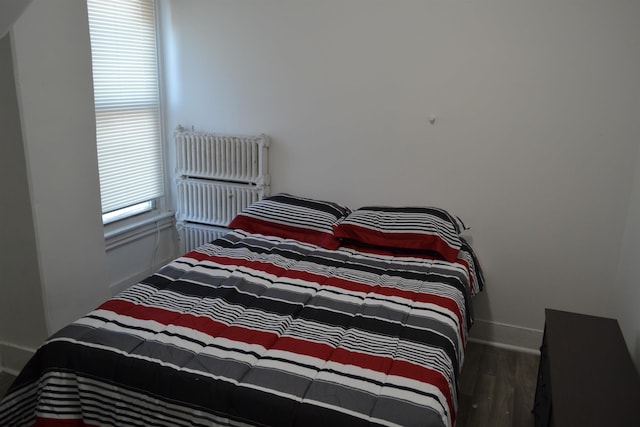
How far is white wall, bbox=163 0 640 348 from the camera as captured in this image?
111 inches

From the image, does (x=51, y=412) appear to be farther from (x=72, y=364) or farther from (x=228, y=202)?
(x=228, y=202)

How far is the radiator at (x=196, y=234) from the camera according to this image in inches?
152

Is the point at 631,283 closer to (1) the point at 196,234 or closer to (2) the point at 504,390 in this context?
(2) the point at 504,390

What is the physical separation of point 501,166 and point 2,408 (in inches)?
106

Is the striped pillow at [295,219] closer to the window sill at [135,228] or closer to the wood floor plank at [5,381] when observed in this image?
the window sill at [135,228]

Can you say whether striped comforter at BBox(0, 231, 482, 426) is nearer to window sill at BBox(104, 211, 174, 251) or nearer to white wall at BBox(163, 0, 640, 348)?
white wall at BBox(163, 0, 640, 348)

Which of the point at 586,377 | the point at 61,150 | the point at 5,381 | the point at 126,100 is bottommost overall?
the point at 5,381

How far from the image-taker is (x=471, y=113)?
10.0 ft

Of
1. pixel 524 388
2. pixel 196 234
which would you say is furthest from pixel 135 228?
pixel 524 388

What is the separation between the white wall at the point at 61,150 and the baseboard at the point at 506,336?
2343mm

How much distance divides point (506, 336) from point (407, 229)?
988mm

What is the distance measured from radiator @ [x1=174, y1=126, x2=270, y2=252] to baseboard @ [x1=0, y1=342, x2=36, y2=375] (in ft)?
4.55

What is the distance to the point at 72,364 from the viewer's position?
1.91 meters

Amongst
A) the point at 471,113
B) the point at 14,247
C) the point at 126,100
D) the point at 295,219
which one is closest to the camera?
the point at 14,247
